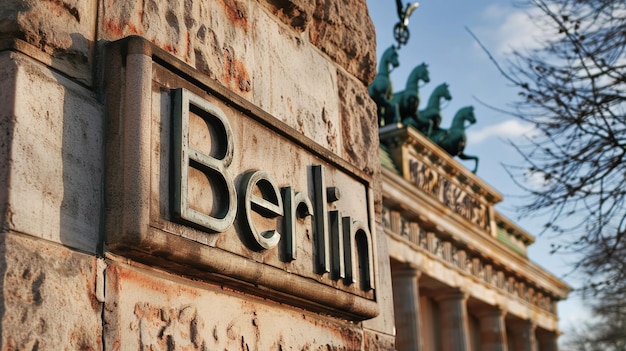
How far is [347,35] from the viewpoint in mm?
3193

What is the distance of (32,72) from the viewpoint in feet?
5.87

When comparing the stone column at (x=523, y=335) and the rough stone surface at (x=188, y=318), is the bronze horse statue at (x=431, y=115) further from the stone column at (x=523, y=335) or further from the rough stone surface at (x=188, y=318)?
the rough stone surface at (x=188, y=318)

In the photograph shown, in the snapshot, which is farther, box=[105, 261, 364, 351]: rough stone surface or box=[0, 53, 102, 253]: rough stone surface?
box=[105, 261, 364, 351]: rough stone surface

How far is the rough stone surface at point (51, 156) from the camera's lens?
1687 millimetres

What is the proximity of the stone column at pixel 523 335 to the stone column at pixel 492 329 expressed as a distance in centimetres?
305

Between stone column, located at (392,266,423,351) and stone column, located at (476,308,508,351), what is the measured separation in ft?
22.1

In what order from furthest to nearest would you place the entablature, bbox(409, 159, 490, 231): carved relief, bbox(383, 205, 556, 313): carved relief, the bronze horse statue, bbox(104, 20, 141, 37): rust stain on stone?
the bronze horse statue
bbox(409, 159, 490, 231): carved relief
bbox(383, 205, 556, 313): carved relief
the entablature
bbox(104, 20, 141, 37): rust stain on stone

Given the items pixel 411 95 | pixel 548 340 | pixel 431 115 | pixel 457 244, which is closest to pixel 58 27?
pixel 457 244

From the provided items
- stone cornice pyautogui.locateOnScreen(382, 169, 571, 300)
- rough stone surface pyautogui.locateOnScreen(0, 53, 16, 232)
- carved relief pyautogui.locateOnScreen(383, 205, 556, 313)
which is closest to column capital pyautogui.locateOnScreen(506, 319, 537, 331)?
carved relief pyautogui.locateOnScreen(383, 205, 556, 313)

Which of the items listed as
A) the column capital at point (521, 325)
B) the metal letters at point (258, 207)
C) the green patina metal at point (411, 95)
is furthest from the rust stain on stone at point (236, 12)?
the column capital at point (521, 325)

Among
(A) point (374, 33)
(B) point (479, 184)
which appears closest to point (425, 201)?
(B) point (479, 184)

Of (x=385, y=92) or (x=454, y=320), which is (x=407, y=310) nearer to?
(x=454, y=320)

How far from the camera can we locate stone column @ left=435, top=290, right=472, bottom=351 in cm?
2455

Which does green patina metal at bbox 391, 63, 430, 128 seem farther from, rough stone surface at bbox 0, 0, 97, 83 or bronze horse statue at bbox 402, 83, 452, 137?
rough stone surface at bbox 0, 0, 97, 83
